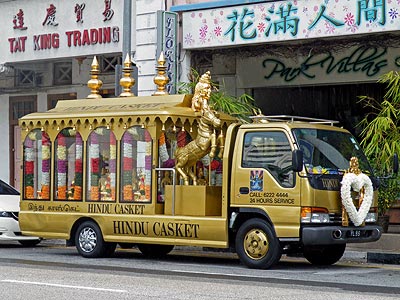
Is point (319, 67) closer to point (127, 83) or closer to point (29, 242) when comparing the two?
point (127, 83)

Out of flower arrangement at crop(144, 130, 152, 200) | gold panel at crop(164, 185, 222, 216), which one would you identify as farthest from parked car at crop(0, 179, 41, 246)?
gold panel at crop(164, 185, 222, 216)

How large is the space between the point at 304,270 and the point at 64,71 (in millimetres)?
15782

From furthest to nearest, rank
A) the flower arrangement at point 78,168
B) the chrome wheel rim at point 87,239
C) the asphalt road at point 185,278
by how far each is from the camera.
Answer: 1. the flower arrangement at point 78,168
2. the chrome wheel rim at point 87,239
3. the asphalt road at point 185,278

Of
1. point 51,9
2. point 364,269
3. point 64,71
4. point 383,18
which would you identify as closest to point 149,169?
point 364,269

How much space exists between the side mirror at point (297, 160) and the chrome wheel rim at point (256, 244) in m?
1.29

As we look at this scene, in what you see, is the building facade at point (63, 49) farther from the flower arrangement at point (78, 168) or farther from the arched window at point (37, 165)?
the flower arrangement at point (78, 168)

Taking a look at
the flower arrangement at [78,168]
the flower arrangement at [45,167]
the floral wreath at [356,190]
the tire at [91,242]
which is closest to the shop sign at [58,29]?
the flower arrangement at [45,167]

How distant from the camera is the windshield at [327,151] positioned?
49.8ft

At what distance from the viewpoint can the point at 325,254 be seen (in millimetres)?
16234

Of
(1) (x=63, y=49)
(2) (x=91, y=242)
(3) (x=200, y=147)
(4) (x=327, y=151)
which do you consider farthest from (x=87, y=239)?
(1) (x=63, y=49)

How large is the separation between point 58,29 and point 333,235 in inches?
528

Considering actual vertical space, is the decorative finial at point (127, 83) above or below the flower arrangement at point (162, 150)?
above

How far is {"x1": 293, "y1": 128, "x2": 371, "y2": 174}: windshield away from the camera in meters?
15.2

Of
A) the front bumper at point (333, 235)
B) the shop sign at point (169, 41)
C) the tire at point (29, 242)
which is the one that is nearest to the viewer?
the front bumper at point (333, 235)
